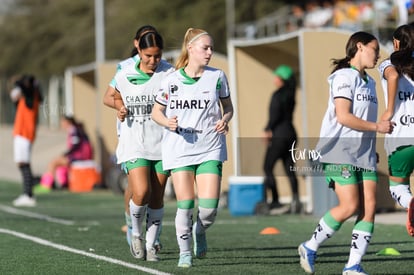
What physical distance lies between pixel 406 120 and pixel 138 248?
2.77 meters

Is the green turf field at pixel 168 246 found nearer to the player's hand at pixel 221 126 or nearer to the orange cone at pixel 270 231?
the orange cone at pixel 270 231

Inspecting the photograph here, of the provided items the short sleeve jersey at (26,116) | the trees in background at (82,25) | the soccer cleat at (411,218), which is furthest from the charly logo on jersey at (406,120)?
the trees in background at (82,25)

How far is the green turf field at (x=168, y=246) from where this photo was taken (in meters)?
9.44

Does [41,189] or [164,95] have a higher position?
[164,95]

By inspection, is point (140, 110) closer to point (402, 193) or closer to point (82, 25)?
point (402, 193)

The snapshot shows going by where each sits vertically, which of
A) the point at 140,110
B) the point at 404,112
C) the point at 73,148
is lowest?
the point at 73,148

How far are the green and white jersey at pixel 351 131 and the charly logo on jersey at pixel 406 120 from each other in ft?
1.60

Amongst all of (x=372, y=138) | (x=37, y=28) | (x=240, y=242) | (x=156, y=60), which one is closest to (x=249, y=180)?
(x=240, y=242)

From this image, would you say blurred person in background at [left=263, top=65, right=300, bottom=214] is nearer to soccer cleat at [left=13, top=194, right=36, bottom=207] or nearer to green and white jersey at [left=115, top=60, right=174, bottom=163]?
soccer cleat at [left=13, top=194, right=36, bottom=207]

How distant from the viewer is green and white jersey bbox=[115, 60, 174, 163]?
10188 millimetres

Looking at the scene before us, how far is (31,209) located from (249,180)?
11.8 ft

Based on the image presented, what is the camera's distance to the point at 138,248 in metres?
10.2

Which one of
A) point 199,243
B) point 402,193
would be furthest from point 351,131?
point 199,243

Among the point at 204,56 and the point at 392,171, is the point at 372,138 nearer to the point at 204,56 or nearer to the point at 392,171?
the point at 392,171
